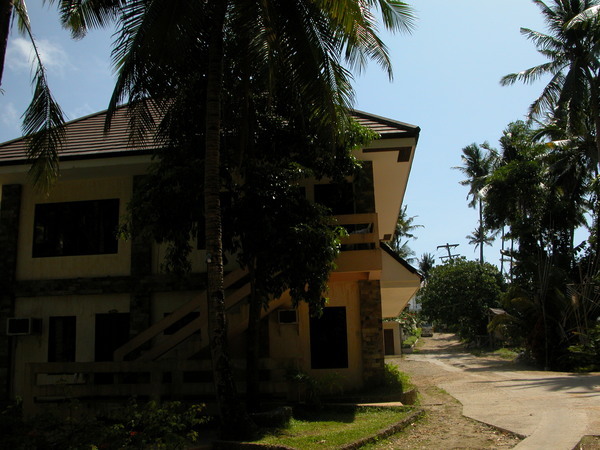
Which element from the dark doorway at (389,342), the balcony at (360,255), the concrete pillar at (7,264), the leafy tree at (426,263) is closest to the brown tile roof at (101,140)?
the concrete pillar at (7,264)

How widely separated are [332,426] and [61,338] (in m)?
7.53

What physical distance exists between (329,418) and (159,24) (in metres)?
7.06

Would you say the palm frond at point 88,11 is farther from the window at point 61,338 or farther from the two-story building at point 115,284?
the window at point 61,338

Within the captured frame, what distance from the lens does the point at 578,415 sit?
8969 millimetres

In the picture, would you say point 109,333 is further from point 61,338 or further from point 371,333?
point 371,333

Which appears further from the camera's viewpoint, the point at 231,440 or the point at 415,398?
the point at 415,398

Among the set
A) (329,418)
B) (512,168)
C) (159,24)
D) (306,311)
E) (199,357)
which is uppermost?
(512,168)

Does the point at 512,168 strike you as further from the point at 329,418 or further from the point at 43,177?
the point at 43,177

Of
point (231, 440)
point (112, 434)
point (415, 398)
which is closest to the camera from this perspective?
point (112, 434)

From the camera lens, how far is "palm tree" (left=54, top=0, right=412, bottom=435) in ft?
26.0

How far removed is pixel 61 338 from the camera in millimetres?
13289

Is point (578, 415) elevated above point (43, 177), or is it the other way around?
point (43, 177)

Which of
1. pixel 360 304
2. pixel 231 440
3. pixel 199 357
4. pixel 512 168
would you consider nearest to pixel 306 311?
pixel 360 304

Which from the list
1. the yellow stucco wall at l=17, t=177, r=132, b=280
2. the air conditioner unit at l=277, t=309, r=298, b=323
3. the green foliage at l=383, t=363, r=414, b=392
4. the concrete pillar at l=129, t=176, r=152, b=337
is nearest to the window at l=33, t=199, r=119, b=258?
the yellow stucco wall at l=17, t=177, r=132, b=280
